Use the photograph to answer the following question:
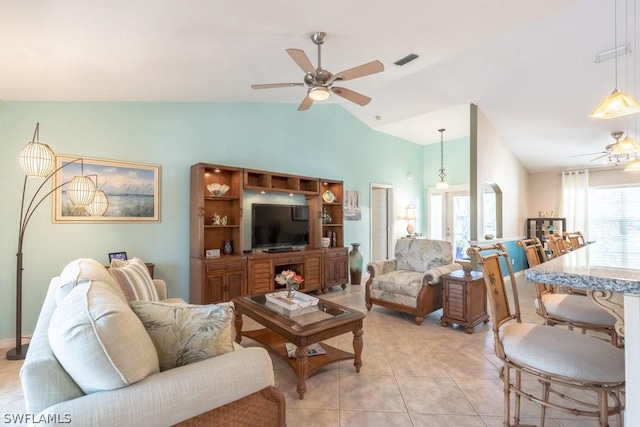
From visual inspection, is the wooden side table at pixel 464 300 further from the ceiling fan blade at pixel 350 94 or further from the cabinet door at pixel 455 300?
the ceiling fan blade at pixel 350 94

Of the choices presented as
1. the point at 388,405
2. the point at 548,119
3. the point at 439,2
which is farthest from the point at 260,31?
the point at 548,119

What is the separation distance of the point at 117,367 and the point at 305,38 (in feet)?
9.02

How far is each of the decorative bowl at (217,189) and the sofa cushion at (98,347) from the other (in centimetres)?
303

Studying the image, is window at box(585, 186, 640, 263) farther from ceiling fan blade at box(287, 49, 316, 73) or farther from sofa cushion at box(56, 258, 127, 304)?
sofa cushion at box(56, 258, 127, 304)

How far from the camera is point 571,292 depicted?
258cm

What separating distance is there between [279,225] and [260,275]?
0.88 meters

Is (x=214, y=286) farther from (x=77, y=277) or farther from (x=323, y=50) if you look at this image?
(x=323, y=50)

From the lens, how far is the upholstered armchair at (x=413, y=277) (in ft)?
11.6

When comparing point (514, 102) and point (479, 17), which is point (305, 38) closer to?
point (479, 17)

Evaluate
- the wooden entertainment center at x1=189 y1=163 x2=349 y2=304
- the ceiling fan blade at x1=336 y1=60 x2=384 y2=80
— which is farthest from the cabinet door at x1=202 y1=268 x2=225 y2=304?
the ceiling fan blade at x1=336 y1=60 x2=384 y2=80

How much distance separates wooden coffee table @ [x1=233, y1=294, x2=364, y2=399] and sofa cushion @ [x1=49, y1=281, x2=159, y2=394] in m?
1.17

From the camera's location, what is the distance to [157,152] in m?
3.73

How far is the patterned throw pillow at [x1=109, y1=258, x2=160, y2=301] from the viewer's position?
2.01 m

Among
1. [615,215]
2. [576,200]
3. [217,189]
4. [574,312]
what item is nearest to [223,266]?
[217,189]
